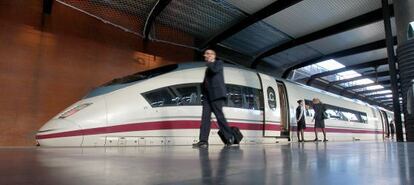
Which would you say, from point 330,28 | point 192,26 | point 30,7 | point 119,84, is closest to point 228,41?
point 192,26

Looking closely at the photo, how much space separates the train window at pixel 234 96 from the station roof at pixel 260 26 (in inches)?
177

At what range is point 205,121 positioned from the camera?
225 inches

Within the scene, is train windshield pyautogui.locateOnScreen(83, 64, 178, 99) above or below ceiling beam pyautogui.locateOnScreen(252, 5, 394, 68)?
below

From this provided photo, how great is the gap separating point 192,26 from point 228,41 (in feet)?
7.30

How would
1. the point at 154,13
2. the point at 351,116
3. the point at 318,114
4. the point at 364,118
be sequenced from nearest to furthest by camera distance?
the point at 318,114 → the point at 154,13 → the point at 351,116 → the point at 364,118

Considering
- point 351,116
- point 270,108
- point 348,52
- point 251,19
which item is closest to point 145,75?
point 270,108

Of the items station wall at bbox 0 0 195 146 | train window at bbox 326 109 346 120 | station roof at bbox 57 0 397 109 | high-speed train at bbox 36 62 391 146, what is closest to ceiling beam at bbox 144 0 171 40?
station roof at bbox 57 0 397 109

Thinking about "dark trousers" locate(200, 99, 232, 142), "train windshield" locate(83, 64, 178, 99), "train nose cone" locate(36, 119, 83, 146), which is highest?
"train windshield" locate(83, 64, 178, 99)

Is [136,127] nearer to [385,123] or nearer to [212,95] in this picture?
[212,95]

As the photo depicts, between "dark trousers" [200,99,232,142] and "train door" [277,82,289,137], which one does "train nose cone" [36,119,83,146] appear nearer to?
"dark trousers" [200,99,232,142]

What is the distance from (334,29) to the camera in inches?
555

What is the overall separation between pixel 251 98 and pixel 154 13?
212 inches

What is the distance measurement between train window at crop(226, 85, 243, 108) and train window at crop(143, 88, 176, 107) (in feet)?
5.68

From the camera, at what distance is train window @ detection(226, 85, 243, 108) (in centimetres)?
845
